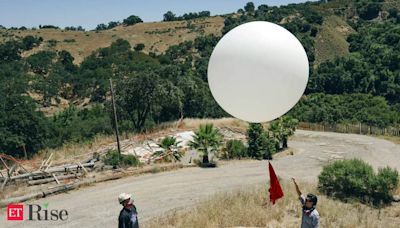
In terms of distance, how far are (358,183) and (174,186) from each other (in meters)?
7.77

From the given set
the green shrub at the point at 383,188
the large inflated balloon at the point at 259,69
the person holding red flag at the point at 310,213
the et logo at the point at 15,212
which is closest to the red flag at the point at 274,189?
the person holding red flag at the point at 310,213

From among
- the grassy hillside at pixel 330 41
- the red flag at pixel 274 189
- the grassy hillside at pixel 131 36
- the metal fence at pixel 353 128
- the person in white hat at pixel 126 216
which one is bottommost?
Answer: the metal fence at pixel 353 128

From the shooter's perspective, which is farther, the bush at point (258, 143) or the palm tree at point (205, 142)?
the bush at point (258, 143)

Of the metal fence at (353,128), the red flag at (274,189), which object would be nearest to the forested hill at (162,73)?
the metal fence at (353,128)

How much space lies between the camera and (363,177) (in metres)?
16.8

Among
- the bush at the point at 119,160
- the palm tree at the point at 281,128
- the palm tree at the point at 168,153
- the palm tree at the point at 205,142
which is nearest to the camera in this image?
the bush at the point at 119,160

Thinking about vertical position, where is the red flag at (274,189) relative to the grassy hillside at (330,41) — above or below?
below

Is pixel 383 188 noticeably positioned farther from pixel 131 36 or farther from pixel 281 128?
pixel 131 36

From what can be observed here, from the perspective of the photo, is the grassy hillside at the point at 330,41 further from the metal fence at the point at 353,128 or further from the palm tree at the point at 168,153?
the palm tree at the point at 168,153

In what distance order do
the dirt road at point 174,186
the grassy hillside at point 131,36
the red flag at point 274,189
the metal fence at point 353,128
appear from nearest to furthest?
the red flag at point 274,189
the dirt road at point 174,186
the metal fence at point 353,128
the grassy hillside at point 131,36

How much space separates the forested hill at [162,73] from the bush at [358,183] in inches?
886

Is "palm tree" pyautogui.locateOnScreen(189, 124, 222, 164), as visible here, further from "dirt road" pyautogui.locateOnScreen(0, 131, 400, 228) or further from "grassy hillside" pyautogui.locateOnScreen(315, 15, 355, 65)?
"grassy hillside" pyautogui.locateOnScreen(315, 15, 355, 65)

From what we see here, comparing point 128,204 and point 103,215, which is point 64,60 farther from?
point 128,204

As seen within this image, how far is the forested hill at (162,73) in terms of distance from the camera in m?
37.4
